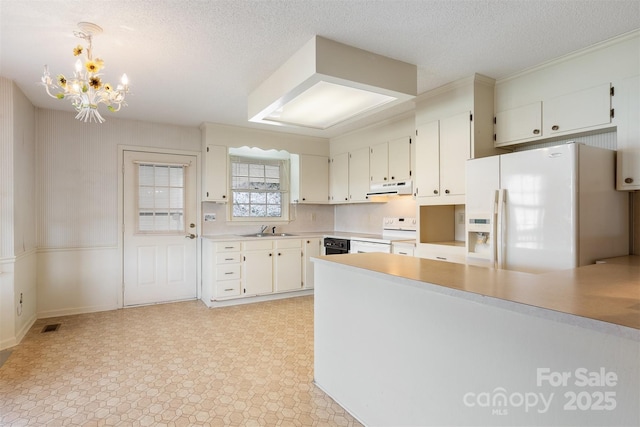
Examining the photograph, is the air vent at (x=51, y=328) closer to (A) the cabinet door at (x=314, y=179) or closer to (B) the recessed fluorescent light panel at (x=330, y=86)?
(B) the recessed fluorescent light panel at (x=330, y=86)

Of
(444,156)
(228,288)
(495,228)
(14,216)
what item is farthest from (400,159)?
(14,216)

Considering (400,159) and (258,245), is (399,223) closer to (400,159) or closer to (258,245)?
(400,159)

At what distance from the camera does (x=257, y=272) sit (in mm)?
4566

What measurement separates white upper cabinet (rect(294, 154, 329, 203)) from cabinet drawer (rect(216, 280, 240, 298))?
158cm

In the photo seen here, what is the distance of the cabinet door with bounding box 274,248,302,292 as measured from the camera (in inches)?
186

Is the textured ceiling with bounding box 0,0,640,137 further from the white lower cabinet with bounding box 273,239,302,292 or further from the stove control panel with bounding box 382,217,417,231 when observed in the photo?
the white lower cabinet with bounding box 273,239,302,292

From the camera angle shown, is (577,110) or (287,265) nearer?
(577,110)

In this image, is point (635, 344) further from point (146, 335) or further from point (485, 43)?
point (146, 335)

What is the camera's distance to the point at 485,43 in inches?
94.6

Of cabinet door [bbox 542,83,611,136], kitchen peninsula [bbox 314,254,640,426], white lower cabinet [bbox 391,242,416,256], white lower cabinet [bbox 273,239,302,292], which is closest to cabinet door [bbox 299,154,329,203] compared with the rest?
white lower cabinet [bbox 273,239,302,292]

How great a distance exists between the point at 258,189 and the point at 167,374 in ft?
10.2

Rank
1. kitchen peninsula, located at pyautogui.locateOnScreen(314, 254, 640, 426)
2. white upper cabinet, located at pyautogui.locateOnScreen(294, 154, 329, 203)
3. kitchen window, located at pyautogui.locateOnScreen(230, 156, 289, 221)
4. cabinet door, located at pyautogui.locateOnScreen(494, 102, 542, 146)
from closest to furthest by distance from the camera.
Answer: kitchen peninsula, located at pyautogui.locateOnScreen(314, 254, 640, 426) < cabinet door, located at pyautogui.locateOnScreen(494, 102, 542, 146) < kitchen window, located at pyautogui.locateOnScreen(230, 156, 289, 221) < white upper cabinet, located at pyautogui.locateOnScreen(294, 154, 329, 203)

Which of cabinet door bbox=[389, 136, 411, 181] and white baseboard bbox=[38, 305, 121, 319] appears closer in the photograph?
white baseboard bbox=[38, 305, 121, 319]

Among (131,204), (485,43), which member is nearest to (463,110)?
(485,43)
